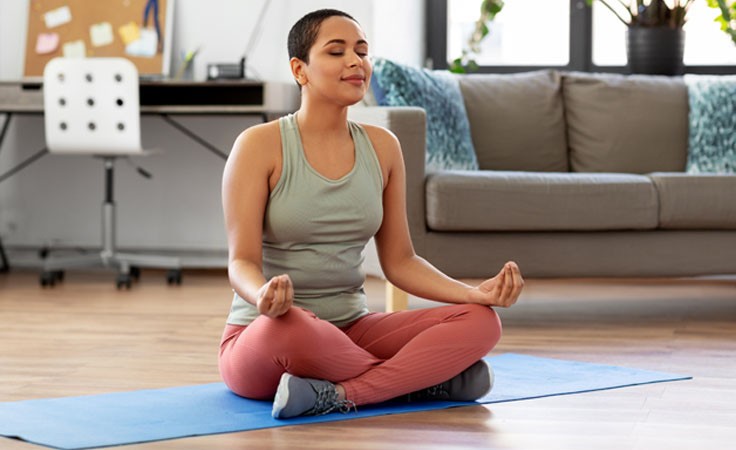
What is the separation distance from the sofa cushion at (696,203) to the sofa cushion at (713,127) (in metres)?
0.51

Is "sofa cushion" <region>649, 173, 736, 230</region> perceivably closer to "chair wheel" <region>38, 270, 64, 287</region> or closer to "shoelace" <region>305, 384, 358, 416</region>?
"shoelace" <region>305, 384, 358, 416</region>

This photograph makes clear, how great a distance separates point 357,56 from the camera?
2.21 meters

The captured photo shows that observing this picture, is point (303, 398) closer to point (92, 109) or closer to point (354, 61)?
point (354, 61)

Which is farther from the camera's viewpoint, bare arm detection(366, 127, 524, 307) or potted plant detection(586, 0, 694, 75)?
potted plant detection(586, 0, 694, 75)

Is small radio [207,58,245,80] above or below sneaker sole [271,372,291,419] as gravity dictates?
above

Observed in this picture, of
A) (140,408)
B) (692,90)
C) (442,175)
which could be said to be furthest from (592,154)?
(140,408)

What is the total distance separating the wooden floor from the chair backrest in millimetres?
555

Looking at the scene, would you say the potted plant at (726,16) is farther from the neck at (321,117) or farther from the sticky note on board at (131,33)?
the neck at (321,117)

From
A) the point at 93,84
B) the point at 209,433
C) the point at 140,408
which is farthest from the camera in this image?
the point at 93,84

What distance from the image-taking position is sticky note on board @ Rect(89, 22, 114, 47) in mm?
5160

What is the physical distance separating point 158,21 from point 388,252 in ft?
10.1

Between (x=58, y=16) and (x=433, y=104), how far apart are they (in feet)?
7.04

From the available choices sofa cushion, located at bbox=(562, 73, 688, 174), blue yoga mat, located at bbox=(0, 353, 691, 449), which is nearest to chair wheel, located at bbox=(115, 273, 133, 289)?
sofa cushion, located at bbox=(562, 73, 688, 174)

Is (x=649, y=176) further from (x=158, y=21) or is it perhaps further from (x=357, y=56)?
(x=158, y=21)
